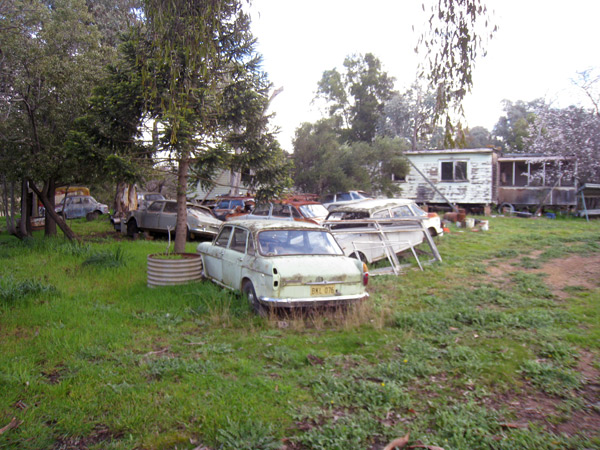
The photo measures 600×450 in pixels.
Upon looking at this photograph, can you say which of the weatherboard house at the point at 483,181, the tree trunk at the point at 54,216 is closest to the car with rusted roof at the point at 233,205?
the tree trunk at the point at 54,216

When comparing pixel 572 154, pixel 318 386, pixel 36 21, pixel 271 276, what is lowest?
pixel 318 386

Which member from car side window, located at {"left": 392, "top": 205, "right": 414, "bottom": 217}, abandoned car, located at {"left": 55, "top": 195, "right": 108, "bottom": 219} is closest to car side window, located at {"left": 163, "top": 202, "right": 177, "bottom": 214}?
car side window, located at {"left": 392, "top": 205, "right": 414, "bottom": 217}

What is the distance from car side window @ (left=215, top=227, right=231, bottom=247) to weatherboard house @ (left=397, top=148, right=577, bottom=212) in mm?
18937

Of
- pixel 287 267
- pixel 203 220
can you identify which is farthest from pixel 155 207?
pixel 287 267

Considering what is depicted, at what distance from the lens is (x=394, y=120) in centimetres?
4053

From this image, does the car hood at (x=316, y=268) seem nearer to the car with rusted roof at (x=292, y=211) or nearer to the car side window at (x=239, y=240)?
the car side window at (x=239, y=240)

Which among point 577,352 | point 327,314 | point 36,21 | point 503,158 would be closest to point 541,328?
point 577,352

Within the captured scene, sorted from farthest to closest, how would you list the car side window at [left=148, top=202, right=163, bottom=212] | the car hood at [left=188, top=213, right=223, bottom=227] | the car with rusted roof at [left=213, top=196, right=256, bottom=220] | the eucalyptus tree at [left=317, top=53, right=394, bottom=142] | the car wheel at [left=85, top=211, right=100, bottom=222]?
the eucalyptus tree at [left=317, top=53, right=394, bottom=142], the car wheel at [left=85, top=211, right=100, bottom=222], the car with rusted roof at [left=213, top=196, right=256, bottom=220], the car side window at [left=148, top=202, right=163, bottom=212], the car hood at [left=188, top=213, right=223, bottom=227]

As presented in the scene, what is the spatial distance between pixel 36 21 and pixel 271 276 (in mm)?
10714

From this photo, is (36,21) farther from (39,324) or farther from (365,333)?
(365,333)

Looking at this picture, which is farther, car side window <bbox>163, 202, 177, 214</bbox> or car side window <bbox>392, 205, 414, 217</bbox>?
car side window <bbox>163, 202, 177, 214</bbox>

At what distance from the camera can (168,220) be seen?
15914 millimetres

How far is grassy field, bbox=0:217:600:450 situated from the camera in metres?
3.53

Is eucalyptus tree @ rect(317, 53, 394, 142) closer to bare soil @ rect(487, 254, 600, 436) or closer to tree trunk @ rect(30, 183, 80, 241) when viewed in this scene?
tree trunk @ rect(30, 183, 80, 241)
